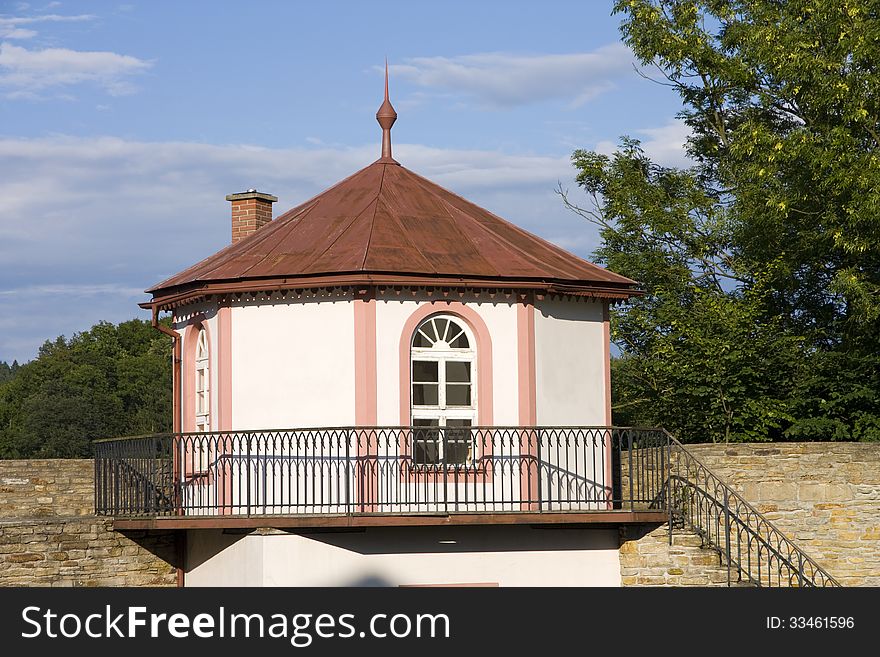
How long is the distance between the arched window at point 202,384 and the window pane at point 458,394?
3391 mm

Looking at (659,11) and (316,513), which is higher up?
(659,11)

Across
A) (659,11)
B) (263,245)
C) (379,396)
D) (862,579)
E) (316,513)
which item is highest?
(659,11)

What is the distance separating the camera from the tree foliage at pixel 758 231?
904 inches

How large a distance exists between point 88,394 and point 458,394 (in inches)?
2212

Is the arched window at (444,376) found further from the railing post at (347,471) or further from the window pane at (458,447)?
the railing post at (347,471)

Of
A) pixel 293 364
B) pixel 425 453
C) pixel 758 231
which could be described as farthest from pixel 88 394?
pixel 425 453

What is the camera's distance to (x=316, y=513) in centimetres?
1700

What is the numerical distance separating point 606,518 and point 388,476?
108 inches

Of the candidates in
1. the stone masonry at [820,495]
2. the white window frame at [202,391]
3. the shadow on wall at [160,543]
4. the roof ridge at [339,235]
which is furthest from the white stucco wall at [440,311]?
the shadow on wall at [160,543]

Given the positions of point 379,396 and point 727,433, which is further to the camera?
point 727,433

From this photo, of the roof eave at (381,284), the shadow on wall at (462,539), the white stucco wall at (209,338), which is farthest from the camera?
the white stucco wall at (209,338)

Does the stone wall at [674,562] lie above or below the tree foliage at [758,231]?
below
